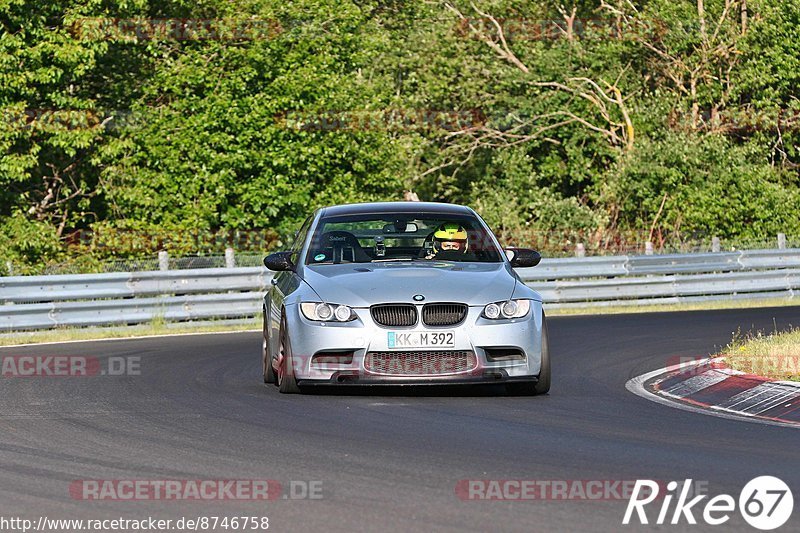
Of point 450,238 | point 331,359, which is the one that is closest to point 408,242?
point 450,238

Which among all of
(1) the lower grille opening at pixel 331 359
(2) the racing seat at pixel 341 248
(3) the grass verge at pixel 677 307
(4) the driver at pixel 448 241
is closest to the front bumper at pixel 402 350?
(1) the lower grille opening at pixel 331 359

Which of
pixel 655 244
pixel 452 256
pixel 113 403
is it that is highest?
pixel 452 256

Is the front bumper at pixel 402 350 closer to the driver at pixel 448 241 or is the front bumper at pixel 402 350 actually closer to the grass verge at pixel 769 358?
the driver at pixel 448 241

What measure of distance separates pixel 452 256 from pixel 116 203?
72.2 feet

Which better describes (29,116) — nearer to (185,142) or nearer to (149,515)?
(185,142)

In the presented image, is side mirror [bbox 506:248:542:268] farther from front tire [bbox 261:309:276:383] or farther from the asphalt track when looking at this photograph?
front tire [bbox 261:309:276:383]

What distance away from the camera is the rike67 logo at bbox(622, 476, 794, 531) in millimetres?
6742

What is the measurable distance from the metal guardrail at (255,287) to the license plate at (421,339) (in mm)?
11472

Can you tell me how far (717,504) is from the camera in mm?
7102

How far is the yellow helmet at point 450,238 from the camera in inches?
517

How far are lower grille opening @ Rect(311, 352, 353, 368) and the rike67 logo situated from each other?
435 cm

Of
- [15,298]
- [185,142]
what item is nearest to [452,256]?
[15,298]

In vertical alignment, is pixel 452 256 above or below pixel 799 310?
above

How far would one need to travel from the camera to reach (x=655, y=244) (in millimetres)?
38438
